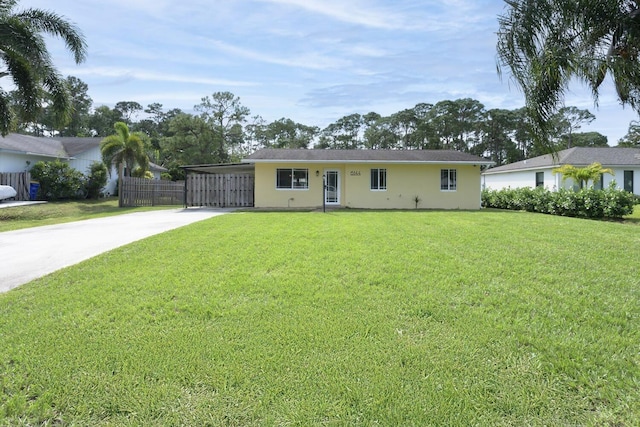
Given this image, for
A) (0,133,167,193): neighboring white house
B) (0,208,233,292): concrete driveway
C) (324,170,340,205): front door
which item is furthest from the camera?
(0,133,167,193): neighboring white house

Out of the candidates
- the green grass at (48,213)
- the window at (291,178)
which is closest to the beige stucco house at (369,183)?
the window at (291,178)

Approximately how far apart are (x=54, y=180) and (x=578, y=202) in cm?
2672

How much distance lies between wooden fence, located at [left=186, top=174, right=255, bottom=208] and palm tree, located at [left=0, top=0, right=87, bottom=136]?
6760mm

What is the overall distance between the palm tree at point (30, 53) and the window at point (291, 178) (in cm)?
974

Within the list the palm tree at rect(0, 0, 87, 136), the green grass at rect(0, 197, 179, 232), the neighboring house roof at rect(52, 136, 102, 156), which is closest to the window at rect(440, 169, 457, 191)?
the green grass at rect(0, 197, 179, 232)

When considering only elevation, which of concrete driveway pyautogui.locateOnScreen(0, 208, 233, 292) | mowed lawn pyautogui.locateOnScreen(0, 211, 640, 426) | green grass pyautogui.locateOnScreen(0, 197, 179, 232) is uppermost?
green grass pyautogui.locateOnScreen(0, 197, 179, 232)

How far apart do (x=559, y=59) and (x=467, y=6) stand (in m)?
2.60

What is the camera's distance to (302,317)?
3.65 metres

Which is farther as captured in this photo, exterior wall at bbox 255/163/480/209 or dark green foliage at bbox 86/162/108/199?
dark green foliage at bbox 86/162/108/199

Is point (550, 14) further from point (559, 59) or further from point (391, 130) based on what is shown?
point (391, 130)

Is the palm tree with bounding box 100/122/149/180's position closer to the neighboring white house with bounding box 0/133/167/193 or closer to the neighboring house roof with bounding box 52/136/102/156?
the neighboring white house with bounding box 0/133/167/193

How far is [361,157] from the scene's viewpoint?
18.6 meters

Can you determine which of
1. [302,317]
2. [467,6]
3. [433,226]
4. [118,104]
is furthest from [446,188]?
[118,104]

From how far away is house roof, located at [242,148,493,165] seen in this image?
17837mm
